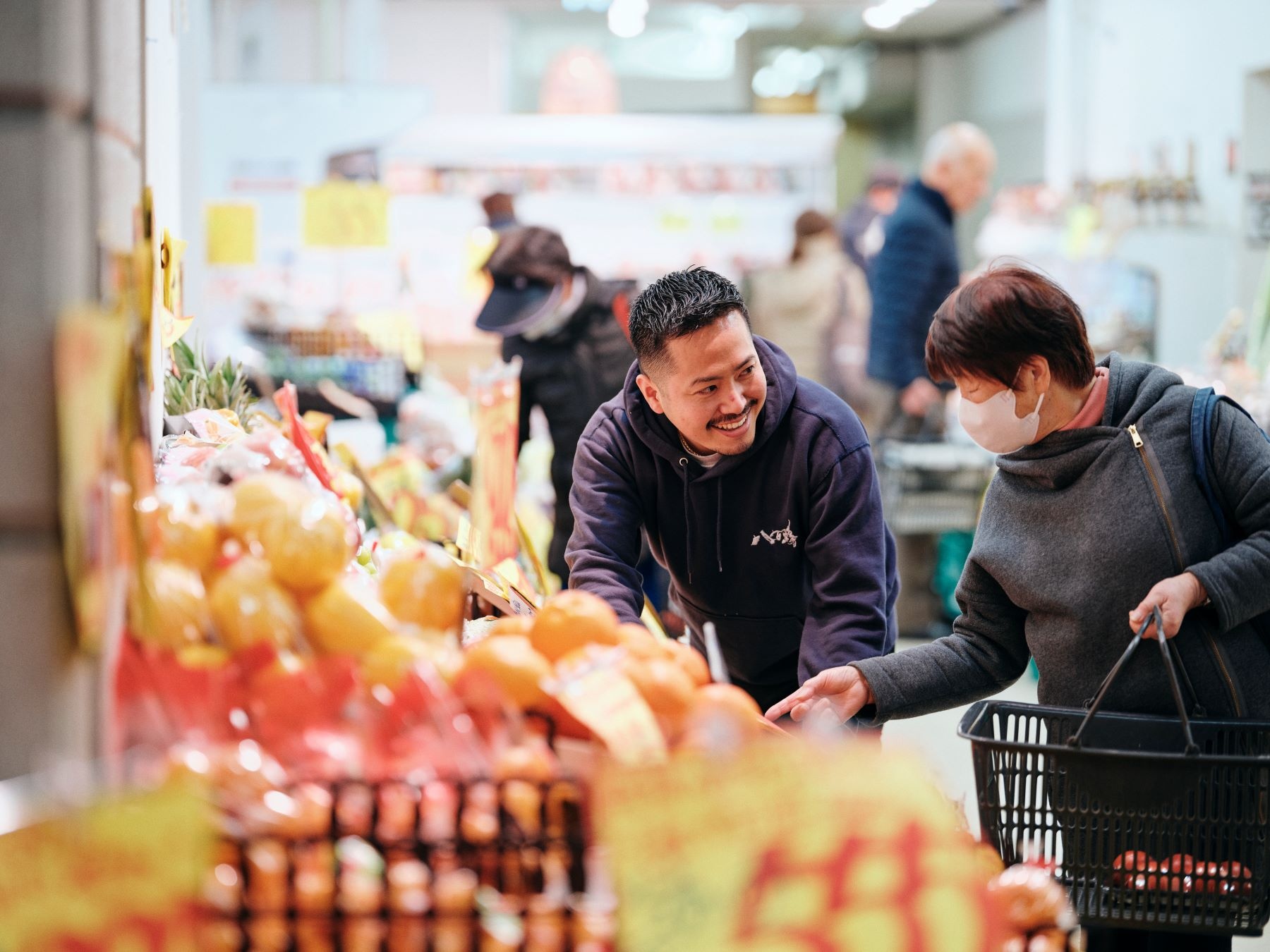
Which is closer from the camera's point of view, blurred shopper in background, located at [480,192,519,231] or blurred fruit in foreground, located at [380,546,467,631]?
blurred fruit in foreground, located at [380,546,467,631]

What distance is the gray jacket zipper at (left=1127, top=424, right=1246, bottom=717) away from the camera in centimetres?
190

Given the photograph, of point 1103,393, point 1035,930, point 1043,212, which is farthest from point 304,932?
point 1043,212

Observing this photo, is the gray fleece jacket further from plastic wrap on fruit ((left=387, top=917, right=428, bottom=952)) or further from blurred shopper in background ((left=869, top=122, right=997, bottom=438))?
blurred shopper in background ((left=869, top=122, right=997, bottom=438))

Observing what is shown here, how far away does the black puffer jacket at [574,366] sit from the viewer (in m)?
4.57

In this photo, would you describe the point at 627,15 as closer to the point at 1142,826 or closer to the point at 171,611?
the point at 1142,826

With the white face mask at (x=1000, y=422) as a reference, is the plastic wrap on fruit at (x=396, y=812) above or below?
below

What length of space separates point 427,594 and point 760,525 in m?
1.02

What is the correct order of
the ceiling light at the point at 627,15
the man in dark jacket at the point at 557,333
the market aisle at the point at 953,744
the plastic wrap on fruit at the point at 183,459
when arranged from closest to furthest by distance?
the plastic wrap on fruit at the point at 183,459 < the market aisle at the point at 953,744 < the man in dark jacket at the point at 557,333 < the ceiling light at the point at 627,15

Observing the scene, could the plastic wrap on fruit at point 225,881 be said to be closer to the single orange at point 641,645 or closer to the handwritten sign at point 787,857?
the handwritten sign at point 787,857

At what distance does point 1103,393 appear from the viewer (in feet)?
6.56

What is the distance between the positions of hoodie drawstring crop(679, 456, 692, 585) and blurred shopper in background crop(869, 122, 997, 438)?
3840 mm

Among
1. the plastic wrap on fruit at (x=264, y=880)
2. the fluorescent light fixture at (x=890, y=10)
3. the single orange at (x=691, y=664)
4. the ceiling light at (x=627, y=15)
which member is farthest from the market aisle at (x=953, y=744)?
the ceiling light at (x=627, y=15)

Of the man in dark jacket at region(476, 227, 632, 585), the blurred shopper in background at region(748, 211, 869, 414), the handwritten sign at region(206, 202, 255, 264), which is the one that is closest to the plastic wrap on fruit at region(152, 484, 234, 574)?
the man in dark jacket at region(476, 227, 632, 585)

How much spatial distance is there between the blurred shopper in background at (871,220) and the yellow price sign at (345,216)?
321 centimetres
